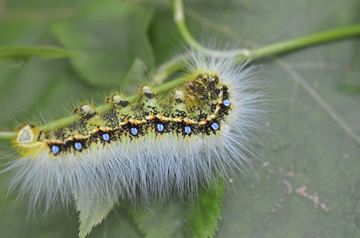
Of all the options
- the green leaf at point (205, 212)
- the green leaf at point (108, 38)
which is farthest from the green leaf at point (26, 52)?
the green leaf at point (205, 212)

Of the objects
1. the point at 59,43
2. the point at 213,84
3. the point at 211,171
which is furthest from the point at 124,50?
the point at 211,171

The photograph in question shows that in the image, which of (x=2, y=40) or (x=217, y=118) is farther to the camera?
(x=2, y=40)

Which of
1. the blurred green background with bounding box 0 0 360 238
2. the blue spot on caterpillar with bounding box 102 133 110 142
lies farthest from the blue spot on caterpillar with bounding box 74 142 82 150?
the blurred green background with bounding box 0 0 360 238

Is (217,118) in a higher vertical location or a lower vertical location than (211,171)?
higher

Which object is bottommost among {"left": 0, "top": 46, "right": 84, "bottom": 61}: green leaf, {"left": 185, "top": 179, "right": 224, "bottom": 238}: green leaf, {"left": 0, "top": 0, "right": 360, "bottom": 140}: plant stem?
{"left": 185, "top": 179, "right": 224, "bottom": 238}: green leaf

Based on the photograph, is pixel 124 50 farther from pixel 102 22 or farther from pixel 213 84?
pixel 213 84

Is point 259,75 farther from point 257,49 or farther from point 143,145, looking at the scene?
point 143,145

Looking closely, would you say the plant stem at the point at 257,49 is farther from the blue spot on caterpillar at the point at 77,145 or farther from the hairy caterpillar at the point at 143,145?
the blue spot on caterpillar at the point at 77,145

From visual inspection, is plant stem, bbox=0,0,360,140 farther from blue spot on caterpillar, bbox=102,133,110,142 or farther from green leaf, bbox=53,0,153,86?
blue spot on caterpillar, bbox=102,133,110,142
